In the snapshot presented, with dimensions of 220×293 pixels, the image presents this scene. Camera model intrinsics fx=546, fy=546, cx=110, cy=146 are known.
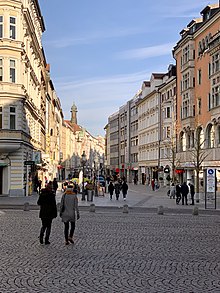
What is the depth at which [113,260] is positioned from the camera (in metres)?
13.3

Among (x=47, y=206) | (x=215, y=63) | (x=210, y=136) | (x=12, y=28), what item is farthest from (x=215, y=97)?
(x=47, y=206)

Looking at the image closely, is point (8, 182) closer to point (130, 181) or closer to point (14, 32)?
point (14, 32)

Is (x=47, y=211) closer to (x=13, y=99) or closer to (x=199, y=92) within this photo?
(x=13, y=99)

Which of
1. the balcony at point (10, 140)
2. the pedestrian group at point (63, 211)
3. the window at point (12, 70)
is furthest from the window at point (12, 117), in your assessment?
the pedestrian group at point (63, 211)

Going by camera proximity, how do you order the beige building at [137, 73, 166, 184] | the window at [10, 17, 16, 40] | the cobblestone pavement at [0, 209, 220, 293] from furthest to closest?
the beige building at [137, 73, 166, 184], the window at [10, 17, 16, 40], the cobblestone pavement at [0, 209, 220, 293]

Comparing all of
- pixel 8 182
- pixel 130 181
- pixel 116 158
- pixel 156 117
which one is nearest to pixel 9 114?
pixel 8 182

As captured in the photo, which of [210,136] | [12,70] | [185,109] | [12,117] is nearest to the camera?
[12,117]

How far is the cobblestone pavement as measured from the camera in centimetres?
1019

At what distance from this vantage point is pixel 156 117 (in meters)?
91.2

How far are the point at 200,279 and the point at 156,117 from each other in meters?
80.8

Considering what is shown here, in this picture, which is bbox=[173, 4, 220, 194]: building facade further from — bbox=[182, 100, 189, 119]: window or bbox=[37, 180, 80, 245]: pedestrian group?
bbox=[37, 180, 80, 245]: pedestrian group

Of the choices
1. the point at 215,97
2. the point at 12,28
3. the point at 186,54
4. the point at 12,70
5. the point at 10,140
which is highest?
the point at 186,54

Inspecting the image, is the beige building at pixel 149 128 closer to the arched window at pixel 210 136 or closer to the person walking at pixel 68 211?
the arched window at pixel 210 136

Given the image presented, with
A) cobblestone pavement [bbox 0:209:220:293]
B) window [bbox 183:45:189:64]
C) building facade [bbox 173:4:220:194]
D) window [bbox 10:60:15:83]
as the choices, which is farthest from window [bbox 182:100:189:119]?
cobblestone pavement [bbox 0:209:220:293]
